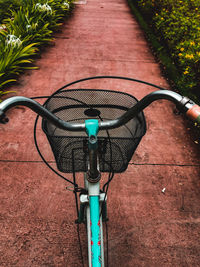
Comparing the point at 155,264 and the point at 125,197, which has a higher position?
the point at 125,197

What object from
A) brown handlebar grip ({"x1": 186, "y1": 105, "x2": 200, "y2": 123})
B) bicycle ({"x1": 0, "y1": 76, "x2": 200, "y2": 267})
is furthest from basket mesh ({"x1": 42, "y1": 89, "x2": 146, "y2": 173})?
brown handlebar grip ({"x1": 186, "y1": 105, "x2": 200, "y2": 123})

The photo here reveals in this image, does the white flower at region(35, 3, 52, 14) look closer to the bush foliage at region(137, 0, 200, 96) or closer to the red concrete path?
the red concrete path

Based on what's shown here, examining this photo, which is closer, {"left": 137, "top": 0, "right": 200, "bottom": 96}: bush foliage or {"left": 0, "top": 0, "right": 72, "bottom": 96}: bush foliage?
{"left": 137, "top": 0, "right": 200, "bottom": 96}: bush foliage

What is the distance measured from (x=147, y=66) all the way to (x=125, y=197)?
295 centimetres

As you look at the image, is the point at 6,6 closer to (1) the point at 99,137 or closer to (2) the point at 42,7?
(2) the point at 42,7

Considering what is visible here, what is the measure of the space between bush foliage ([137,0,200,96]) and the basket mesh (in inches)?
71.0

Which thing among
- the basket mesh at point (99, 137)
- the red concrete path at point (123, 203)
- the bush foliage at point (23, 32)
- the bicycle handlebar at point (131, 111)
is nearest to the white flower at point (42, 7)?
the bush foliage at point (23, 32)

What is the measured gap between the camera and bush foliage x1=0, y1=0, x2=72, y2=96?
3.46 meters

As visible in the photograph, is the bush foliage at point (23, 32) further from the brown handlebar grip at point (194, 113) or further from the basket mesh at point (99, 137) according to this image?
the brown handlebar grip at point (194, 113)

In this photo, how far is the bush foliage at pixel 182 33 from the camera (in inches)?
115

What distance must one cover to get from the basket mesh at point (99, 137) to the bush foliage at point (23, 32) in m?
1.98

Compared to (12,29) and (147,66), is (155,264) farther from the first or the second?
(12,29)

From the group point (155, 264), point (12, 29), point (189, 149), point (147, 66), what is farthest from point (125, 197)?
point (12, 29)

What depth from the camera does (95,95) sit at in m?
1.39
